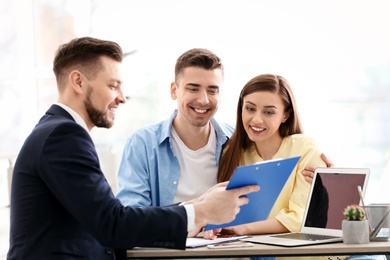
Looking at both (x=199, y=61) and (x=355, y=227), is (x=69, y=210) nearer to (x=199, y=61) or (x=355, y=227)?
(x=355, y=227)

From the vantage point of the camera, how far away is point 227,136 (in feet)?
10.5

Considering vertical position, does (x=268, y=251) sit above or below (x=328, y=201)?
below

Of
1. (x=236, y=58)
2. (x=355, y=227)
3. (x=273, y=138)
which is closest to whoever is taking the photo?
(x=355, y=227)

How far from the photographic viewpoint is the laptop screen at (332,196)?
2668mm

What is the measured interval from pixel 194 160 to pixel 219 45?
111 cm

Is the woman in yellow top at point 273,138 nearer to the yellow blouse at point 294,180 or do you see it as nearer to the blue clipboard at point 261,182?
the yellow blouse at point 294,180

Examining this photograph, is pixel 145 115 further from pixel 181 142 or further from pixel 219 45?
pixel 181 142

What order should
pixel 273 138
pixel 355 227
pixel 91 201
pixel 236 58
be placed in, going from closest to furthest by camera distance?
pixel 91 201 → pixel 355 227 → pixel 273 138 → pixel 236 58

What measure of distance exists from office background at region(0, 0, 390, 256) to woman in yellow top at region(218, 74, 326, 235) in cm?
91

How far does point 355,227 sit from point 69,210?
0.99 m

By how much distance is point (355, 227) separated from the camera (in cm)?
245

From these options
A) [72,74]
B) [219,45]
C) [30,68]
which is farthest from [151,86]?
[72,74]

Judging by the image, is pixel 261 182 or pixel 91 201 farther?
pixel 261 182

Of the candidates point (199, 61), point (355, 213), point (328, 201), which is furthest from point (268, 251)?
point (199, 61)
